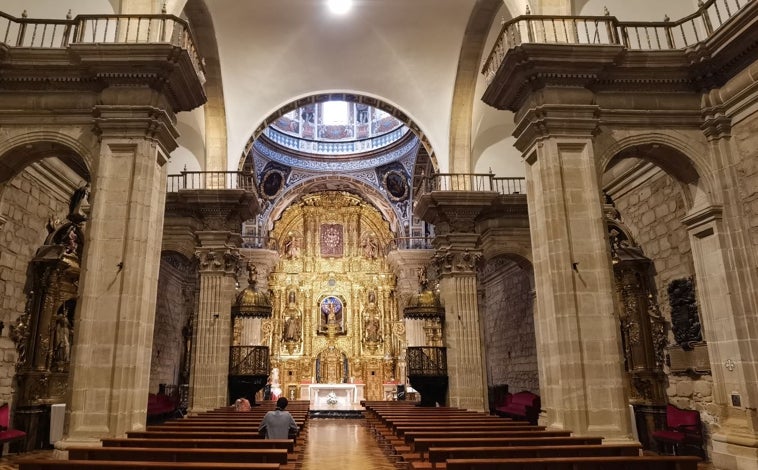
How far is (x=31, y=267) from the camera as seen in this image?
32.0ft

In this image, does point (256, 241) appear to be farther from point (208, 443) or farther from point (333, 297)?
point (208, 443)

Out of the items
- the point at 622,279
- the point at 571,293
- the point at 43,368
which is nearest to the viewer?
the point at 571,293

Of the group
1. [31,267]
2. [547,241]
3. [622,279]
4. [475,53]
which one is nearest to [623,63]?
[547,241]

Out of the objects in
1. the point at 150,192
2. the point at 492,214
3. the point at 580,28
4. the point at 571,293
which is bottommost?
the point at 571,293

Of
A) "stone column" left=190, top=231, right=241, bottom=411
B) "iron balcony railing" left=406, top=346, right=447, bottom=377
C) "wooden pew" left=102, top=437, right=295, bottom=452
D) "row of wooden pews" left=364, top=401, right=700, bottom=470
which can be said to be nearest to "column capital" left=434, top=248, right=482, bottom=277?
"iron balcony railing" left=406, top=346, right=447, bottom=377

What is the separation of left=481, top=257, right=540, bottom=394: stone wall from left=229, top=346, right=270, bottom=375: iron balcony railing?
24.0ft

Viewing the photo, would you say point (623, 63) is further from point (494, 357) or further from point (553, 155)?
point (494, 357)

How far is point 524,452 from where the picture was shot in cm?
501

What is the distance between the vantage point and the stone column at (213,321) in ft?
41.8

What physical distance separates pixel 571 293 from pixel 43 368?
879 cm

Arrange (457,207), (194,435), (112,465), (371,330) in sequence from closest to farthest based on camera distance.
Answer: (112,465)
(194,435)
(457,207)
(371,330)

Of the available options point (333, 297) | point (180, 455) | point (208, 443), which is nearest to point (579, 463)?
point (180, 455)

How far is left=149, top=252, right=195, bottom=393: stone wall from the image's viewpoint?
16125mm

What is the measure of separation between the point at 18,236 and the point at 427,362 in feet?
30.9
